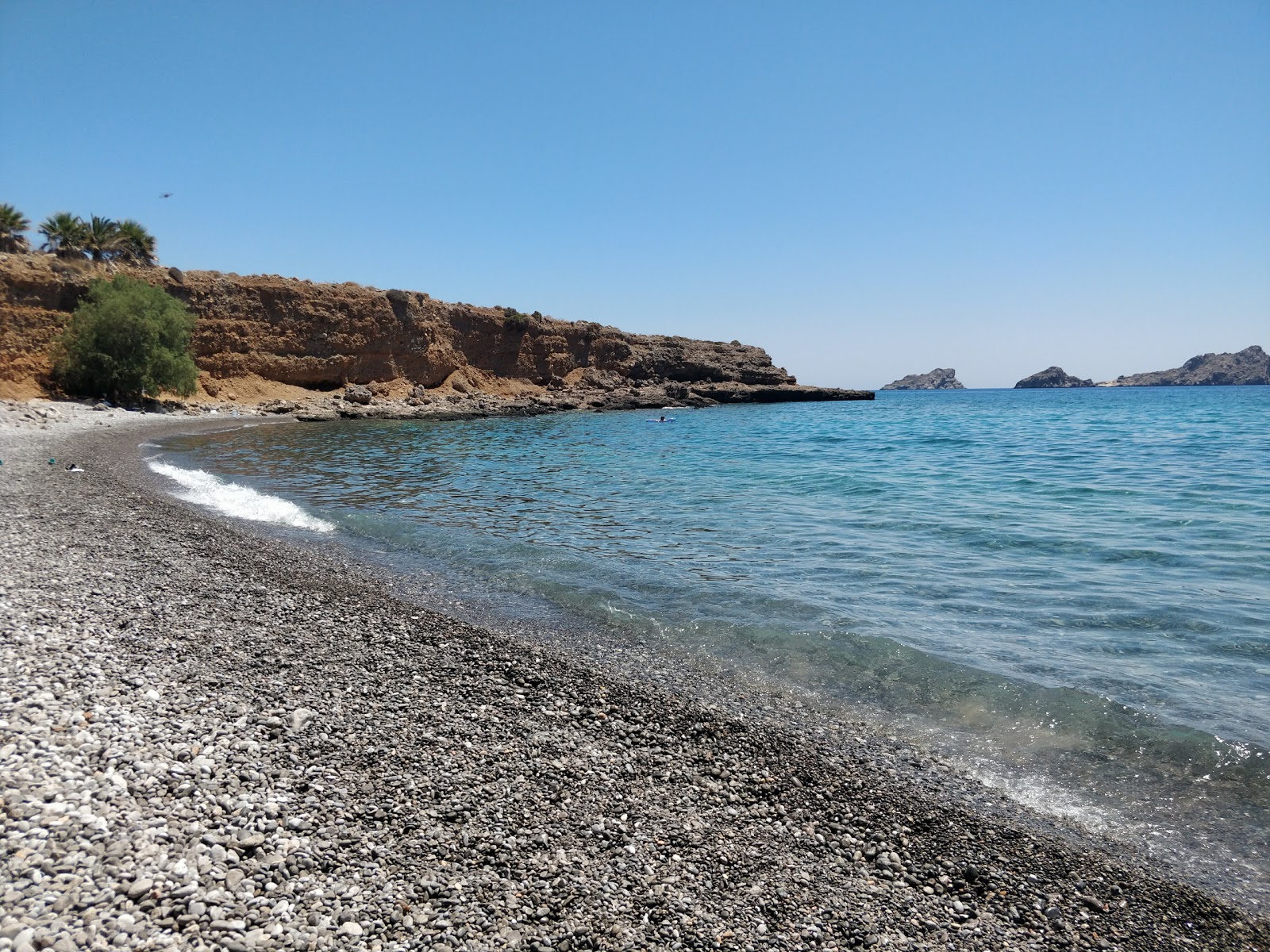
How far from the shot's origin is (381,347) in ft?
212

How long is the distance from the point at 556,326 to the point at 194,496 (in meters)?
66.1

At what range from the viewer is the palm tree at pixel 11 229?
49.4m

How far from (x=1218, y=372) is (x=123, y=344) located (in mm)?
224492

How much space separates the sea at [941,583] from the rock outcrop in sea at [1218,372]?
635ft

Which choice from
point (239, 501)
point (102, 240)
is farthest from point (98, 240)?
point (239, 501)

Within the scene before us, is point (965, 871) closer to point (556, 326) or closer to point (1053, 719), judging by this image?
point (1053, 719)

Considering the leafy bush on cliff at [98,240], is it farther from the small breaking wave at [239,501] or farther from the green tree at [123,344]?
the small breaking wave at [239,501]

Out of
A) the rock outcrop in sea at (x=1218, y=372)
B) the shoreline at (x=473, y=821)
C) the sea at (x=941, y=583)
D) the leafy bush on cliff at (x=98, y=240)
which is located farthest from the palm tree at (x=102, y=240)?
the rock outcrop in sea at (x=1218, y=372)

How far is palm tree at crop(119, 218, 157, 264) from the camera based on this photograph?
54125mm

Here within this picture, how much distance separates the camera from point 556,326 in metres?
79.6

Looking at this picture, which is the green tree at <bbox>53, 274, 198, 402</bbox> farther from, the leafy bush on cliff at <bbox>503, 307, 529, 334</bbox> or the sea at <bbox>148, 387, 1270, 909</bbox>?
the leafy bush on cliff at <bbox>503, 307, 529, 334</bbox>

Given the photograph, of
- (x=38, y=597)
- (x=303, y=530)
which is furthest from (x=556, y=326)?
(x=38, y=597)

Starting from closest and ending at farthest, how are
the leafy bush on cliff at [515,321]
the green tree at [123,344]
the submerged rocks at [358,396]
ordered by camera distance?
1. the green tree at [123,344]
2. the submerged rocks at [358,396]
3. the leafy bush on cliff at [515,321]

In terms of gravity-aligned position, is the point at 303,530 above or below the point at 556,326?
below
